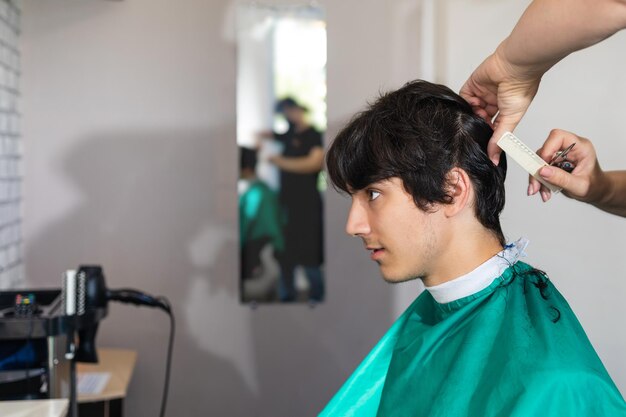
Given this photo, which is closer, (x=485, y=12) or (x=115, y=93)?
(x=485, y=12)

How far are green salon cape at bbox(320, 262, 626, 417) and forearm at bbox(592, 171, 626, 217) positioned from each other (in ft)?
0.96

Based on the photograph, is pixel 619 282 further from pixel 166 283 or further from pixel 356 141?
pixel 166 283

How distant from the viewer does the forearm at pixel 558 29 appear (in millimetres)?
1241

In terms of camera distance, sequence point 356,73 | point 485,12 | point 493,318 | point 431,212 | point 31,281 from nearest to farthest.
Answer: point 493,318
point 431,212
point 485,12
point 31,281
point 356,73

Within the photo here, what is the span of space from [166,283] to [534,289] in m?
2.12

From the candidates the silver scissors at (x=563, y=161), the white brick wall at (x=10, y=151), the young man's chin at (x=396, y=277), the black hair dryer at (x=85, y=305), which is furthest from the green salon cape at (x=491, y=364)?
the white brick wall at (x=10, y=151)

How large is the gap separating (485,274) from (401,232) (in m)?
0.21

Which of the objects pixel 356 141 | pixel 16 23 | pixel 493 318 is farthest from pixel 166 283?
pixel 493 318

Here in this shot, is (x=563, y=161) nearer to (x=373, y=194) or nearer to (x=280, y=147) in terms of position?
(x=373, y=194)

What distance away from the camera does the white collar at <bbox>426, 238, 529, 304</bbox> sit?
1.71m

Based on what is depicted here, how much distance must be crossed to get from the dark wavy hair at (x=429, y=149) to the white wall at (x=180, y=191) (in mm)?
1761

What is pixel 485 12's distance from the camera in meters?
3.03

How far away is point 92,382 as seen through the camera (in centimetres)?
255

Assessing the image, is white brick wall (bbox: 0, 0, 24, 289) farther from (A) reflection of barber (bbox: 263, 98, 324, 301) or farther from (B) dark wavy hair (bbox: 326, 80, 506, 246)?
(B) dark wavy hair (bbox: 326, 80, 506, 246)
